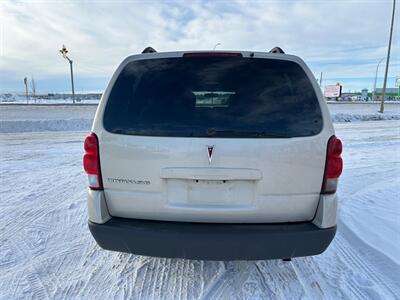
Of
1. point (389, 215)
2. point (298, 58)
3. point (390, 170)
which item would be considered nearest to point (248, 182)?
point (298, 58)

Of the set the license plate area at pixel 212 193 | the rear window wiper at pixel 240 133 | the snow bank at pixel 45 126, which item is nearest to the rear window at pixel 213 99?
the rear window wiper at pixel 240 133

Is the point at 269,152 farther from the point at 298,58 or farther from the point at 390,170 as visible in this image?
the point at 390,170

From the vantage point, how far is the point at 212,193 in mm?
2107

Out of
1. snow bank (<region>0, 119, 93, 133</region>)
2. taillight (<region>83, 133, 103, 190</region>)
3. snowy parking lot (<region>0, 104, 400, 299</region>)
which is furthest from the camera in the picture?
snow bank (<region>0, 119, 93, 133</region>)

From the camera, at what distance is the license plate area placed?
2096 millimetres

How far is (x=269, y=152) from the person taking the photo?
2053mm

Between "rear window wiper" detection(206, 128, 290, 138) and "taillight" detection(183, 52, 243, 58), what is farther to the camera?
"taillight" detection(183, 52, 243, 58)

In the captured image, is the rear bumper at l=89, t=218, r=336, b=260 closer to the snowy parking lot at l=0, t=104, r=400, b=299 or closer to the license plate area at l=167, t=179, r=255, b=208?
the license plate area at l=167, t=179, r=255, b=208

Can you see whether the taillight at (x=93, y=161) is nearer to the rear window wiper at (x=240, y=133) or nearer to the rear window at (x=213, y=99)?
the rear window at (x=213, y=99)

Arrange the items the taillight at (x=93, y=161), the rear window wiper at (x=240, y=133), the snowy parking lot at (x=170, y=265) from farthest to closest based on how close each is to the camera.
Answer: the snowy parking lot at (x=170, y=265) < the taillight at (x=93, y=161) < the rear window wiper at (x=240, y=133)

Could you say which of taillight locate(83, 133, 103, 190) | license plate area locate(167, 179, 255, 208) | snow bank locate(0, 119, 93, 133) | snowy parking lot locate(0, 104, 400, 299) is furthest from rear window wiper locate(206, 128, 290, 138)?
snow bank locate(0, 119, 93, 133)

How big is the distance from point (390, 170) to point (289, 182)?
5.64m

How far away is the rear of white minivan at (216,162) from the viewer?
6.79 ft

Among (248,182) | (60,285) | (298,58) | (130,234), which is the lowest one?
(60,285)
